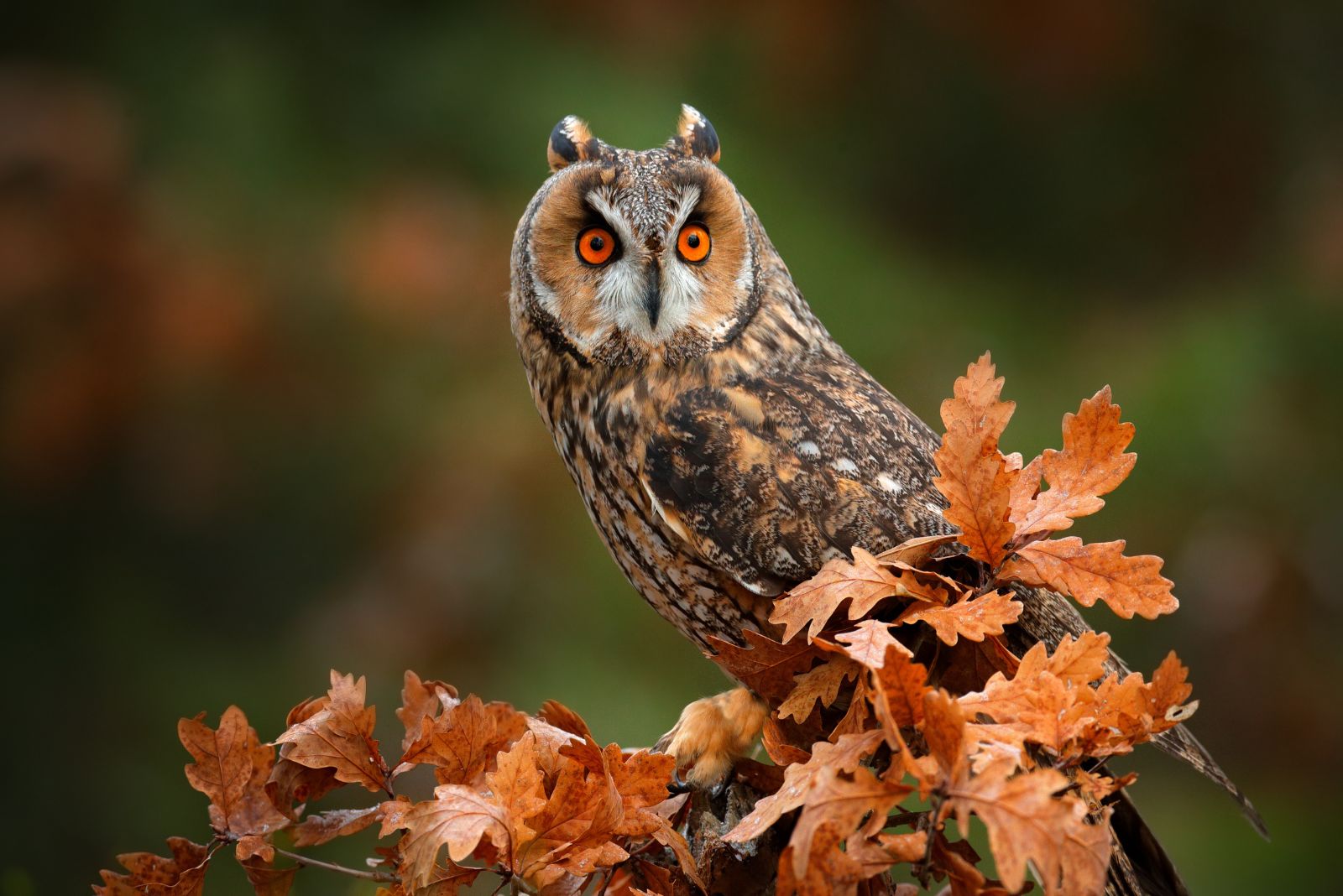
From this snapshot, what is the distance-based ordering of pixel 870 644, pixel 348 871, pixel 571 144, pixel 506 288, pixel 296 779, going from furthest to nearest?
1. pixel 506 288
2. pixel 571 144
3. pixel 296 779
4. pixel 348 871
5. pixel 870 644

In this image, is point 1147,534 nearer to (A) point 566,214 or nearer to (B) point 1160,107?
(B) point 1160,107

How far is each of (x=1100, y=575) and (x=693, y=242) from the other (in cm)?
70

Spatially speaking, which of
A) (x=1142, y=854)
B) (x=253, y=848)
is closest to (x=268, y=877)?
(x=253, y=848)

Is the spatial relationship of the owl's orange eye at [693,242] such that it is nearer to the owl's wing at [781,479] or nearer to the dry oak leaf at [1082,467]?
the owl's wing at [781,479]

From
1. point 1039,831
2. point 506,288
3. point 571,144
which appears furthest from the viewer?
point 506,288

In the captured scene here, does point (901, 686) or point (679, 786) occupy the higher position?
point (679, 786)

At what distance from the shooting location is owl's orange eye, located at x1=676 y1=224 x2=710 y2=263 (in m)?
1.47

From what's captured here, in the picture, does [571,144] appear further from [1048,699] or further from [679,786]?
[1048,699]

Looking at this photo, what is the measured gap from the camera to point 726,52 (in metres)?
3.91

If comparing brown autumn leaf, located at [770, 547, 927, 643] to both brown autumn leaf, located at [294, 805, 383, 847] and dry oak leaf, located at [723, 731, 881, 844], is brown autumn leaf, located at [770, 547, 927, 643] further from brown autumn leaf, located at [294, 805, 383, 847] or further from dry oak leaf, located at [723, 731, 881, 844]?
brown autumn leaf, located at [294, 805, 383, 847]

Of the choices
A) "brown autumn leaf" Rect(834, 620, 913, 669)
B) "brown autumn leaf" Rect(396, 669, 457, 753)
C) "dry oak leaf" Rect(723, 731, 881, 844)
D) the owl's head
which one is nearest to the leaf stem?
"brown autumn leaf" Rect(396, 669, 457, 753)

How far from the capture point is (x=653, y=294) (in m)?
1.44

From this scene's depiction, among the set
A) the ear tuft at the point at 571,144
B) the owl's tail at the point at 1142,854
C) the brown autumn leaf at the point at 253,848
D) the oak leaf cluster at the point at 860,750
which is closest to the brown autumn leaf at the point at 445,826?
the oak leaf cluster at the point at 860,750

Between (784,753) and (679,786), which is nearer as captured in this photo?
(784,753)
